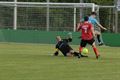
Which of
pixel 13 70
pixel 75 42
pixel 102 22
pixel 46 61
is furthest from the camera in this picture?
pixel 102 22

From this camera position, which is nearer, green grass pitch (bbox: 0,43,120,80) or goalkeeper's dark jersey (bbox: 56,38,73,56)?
green grass pitch (bbox: 0,43,120,80)

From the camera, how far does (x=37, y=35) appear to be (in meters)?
35.6

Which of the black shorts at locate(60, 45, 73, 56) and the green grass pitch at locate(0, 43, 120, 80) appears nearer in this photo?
the green grass pitch at locate(0, 43, 120, 80)

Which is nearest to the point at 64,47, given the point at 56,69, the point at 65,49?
the point at 65,49

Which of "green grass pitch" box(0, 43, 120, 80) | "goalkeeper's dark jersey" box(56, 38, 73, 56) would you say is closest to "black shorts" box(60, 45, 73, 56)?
"goalkeeper's dark jersey" box(56, 38, 73, 56)

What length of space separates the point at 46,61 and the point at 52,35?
15.4 meters

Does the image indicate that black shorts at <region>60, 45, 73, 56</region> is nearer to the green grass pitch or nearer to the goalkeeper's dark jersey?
the goalkeeper's dark jersey

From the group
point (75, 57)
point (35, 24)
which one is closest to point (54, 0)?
point (35, 24)

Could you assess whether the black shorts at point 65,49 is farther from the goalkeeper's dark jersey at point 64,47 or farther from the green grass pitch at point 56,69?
the green grass pitch at point 56,69

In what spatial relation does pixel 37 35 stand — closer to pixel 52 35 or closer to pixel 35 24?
pixel 52 35

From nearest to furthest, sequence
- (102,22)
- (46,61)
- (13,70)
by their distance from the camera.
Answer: (13,70), (46,61), (102,22)

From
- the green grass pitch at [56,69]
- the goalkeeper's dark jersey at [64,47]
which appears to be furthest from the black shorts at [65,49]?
the green grass pitch at [56,69]

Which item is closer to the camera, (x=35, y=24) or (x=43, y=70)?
(x=43, y=70)

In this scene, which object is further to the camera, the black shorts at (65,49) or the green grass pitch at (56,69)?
the black shorts at (65,49)
